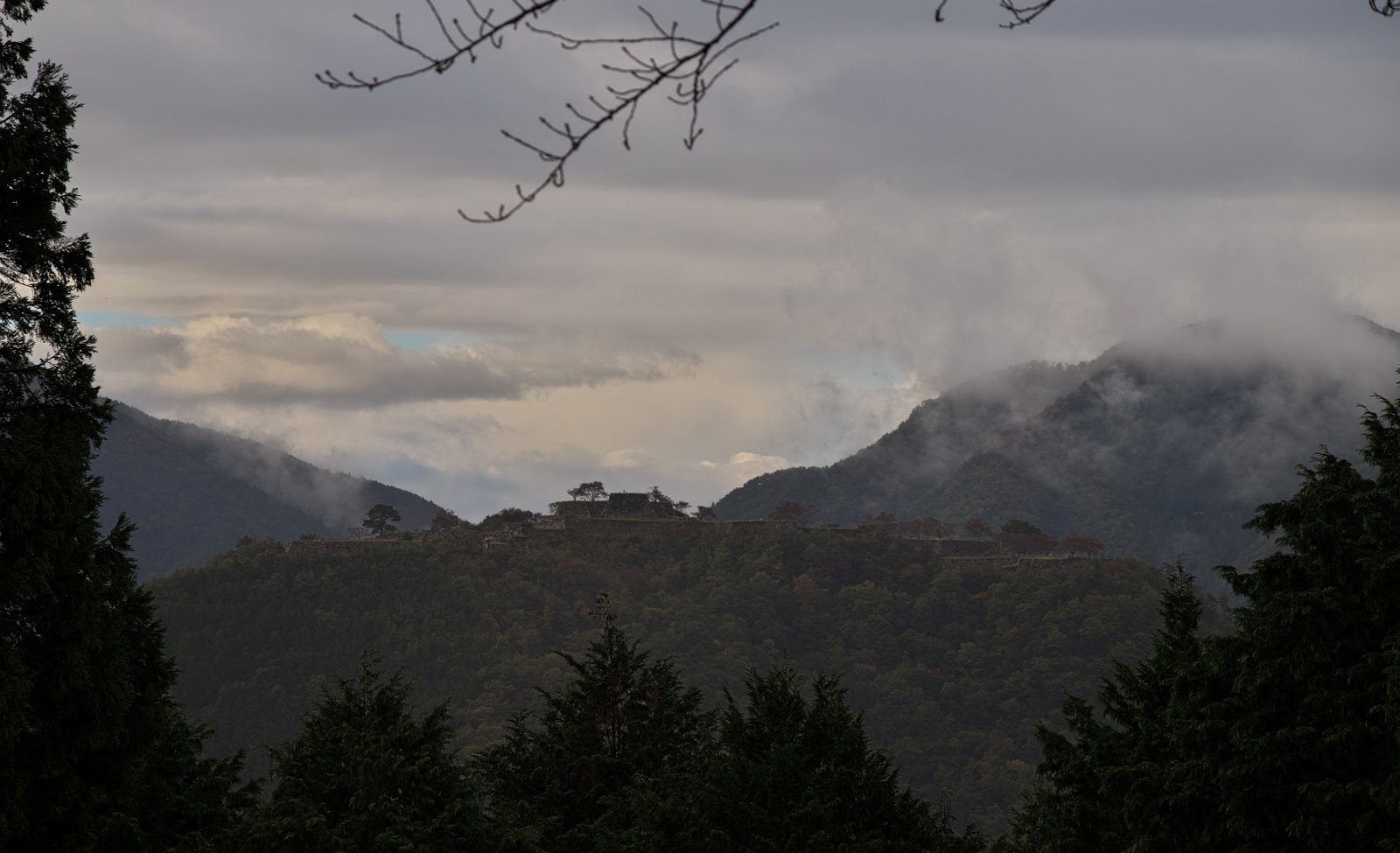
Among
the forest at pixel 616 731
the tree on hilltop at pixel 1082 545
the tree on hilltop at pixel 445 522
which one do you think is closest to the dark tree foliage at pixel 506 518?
the tree on hilltop at pixel 445 522

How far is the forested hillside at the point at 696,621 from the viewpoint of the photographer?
355 feet

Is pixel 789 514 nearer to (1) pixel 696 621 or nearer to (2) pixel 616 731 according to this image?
(1) pixel 696 621

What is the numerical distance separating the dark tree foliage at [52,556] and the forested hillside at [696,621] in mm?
82023

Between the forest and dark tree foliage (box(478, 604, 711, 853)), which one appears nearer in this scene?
the forest

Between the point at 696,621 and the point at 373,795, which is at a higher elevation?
the point at 696,621

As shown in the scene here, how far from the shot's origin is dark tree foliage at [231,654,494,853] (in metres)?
21.7

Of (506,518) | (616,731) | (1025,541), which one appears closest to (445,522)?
(506,518)

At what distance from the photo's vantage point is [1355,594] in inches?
754

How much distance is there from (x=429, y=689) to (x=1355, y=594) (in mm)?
A: 95020

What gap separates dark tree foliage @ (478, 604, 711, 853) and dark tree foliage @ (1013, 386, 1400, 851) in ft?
32.4

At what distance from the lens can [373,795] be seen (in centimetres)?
2250

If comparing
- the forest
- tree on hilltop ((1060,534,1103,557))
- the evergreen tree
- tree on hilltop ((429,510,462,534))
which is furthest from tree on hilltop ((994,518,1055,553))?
the evergreen tree

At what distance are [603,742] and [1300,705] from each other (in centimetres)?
1465

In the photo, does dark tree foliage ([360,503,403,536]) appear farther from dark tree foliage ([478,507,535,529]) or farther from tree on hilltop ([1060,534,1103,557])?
tree on hilltop ([1060,534,1103,557])
